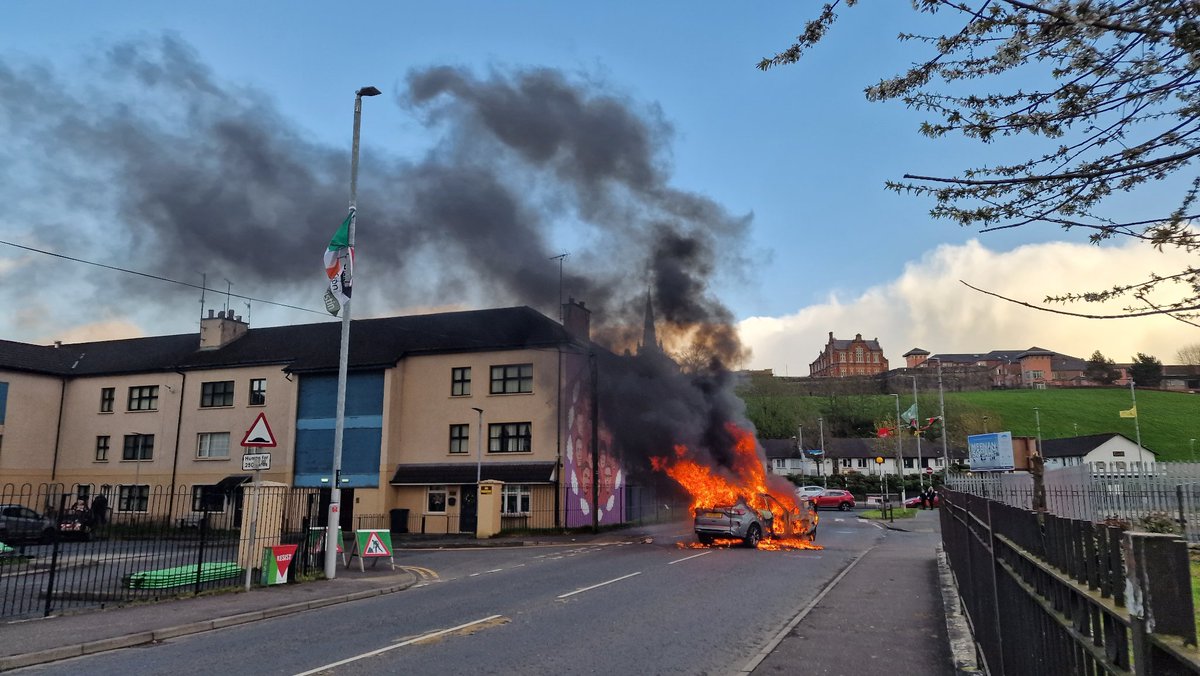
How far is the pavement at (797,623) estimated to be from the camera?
25.2ft

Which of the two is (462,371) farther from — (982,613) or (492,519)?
(982,613)

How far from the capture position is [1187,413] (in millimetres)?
77812

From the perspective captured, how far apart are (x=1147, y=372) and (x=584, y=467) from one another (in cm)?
9211

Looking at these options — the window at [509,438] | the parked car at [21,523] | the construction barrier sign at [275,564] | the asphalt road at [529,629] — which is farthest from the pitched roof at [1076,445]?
the parked car at [21,523]

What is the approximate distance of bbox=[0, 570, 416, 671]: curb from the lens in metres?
8.02

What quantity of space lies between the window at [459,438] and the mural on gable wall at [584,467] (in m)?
4.60

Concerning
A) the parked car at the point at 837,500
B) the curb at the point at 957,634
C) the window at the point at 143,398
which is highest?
the window at the point at 143,398

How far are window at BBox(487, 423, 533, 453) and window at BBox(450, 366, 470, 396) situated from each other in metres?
2.09

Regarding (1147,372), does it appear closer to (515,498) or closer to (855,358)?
(855,358)

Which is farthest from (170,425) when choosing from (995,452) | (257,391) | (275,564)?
(995,452)

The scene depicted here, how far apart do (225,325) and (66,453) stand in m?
10.6

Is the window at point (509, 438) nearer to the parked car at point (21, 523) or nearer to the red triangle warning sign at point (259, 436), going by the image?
the parked car at point (21, 523)

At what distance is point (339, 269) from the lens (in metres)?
16.1

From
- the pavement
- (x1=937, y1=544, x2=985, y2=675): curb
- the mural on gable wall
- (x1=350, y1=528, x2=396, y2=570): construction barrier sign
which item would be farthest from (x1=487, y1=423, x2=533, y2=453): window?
(x1=937, y1=544, x2=985, y2=675): curb
